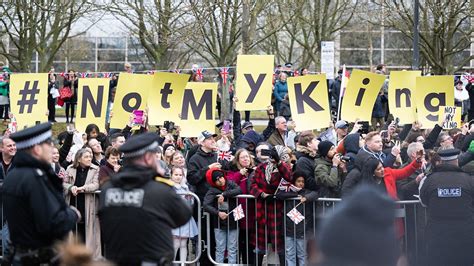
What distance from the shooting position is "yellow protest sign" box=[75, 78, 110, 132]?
15547mm

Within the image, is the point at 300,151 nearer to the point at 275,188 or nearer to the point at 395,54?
the point at 275,188

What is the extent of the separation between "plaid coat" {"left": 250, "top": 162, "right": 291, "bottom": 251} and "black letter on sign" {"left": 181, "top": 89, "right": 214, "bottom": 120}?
3740 mm

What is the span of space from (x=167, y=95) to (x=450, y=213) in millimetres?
6410

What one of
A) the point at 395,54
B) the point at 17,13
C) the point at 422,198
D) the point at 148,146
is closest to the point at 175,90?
the point at 422,198

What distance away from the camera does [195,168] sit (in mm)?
12680

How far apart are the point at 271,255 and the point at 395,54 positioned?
46.5 metres

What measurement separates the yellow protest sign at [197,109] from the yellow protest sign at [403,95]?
118 inches

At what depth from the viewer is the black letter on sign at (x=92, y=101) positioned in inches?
614

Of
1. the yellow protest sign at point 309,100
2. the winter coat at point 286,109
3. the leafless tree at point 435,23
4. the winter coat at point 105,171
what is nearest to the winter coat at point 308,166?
the winter coat at point 105,171

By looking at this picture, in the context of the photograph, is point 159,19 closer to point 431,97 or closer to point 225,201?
point 431,97

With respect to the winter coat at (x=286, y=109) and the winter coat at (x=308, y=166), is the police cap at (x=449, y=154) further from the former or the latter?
the winter coat at (x=286, y=109)

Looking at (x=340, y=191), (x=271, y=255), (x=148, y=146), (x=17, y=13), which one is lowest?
(x=271, y=255)

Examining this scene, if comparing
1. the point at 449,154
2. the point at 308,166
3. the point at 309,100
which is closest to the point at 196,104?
the point at 309,100

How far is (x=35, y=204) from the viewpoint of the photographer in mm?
7785
